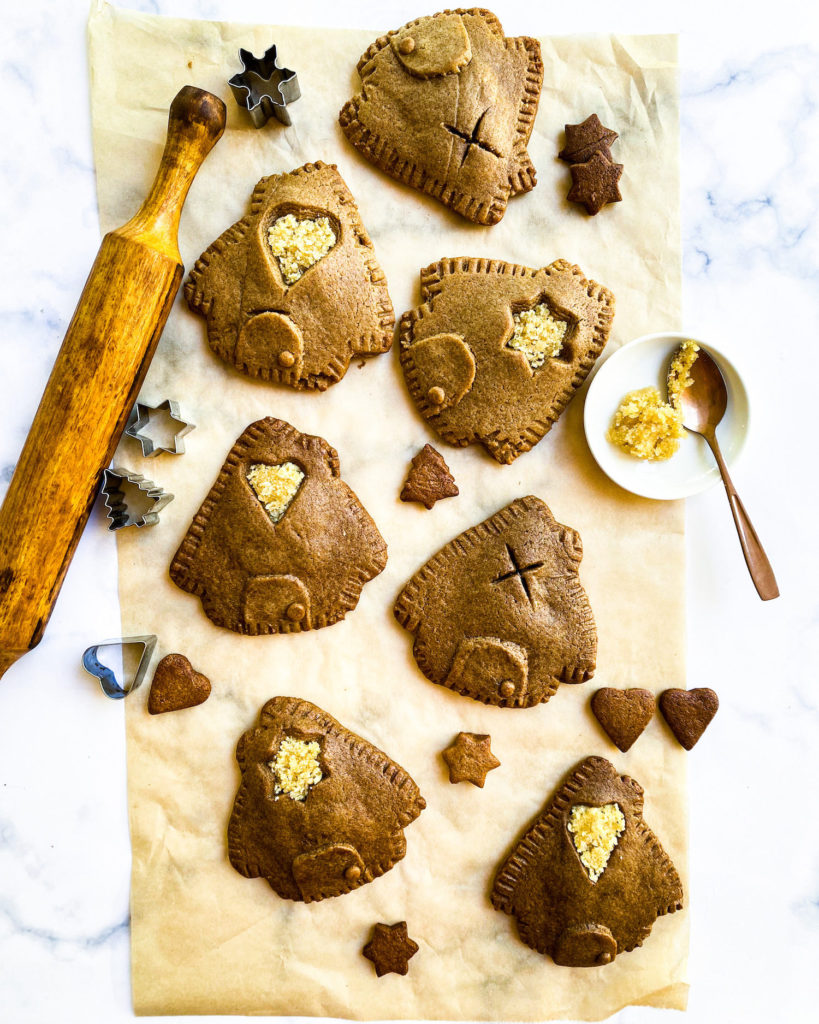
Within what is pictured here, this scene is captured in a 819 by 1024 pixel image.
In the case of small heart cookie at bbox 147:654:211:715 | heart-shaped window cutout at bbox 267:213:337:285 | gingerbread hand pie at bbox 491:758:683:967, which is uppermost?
heart-shaped window cutout at bbox 267:213:337:285

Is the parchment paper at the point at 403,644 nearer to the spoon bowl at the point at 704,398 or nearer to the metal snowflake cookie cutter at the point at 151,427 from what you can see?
the metal snowflake cookie cutter at the point at 151,427

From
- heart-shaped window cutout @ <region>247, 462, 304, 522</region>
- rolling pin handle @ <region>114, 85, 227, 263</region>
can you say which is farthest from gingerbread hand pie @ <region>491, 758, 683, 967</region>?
rolling pin handle @ <region>114, 85, 227, 263</region>

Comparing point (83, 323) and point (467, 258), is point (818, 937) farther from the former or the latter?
point (83, 323)

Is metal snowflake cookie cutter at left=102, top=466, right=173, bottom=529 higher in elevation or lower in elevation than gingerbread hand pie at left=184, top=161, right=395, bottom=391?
lower

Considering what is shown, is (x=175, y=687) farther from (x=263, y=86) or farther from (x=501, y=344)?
(x=263, y=86)

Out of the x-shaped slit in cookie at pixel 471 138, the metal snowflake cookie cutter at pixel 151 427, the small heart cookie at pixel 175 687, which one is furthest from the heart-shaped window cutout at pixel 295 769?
the x-shaped slit in cookie at pixel 471 138

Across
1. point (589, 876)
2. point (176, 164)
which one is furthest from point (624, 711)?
point (176, 164)

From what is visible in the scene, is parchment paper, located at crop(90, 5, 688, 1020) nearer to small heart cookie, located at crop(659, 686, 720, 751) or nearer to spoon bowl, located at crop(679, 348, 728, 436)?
small heart cookie, located at crop(659, 686, 720, 751)

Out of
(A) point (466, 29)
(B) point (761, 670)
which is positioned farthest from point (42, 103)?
(B) point (761, 670)
